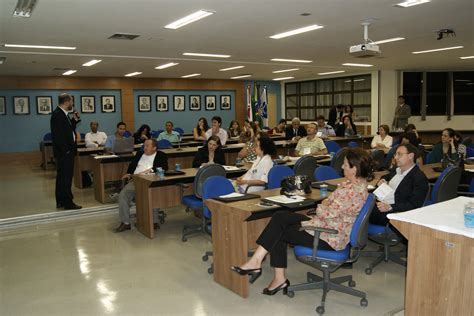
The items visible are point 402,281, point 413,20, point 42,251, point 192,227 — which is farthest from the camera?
point 413,20

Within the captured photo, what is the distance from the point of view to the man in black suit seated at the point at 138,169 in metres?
5.96

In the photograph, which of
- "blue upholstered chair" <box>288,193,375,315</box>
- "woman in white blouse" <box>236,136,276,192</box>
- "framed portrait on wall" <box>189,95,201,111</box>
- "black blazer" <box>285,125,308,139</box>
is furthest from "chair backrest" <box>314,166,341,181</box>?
"framed portrait on wall" <box>189,95,201,111</box>

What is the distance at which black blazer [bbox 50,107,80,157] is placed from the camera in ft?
21.8

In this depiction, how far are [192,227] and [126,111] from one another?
10.6 metres

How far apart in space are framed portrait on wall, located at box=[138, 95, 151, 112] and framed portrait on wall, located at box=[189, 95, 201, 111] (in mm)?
1691

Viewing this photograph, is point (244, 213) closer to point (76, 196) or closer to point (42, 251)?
point (42, 251)

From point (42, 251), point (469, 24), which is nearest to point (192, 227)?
point (42, 251)

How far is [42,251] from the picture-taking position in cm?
517

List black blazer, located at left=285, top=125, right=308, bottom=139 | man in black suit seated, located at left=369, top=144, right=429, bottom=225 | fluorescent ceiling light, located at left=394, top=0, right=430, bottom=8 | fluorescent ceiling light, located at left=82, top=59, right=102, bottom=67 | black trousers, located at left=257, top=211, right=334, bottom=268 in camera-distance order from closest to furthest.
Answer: black trousers, located at left=257, top=211, right=334, bottom=268
man in black suit seated, located at left=369, top=144, right=429, bottom=225
fluorescent ceiling light, located at left=394, top=0, right=430, bottom=8
fluorescent ceiling light, located at left=82, top=59, right=102, bottom=67
black blazer, located at left=285, top=125, right=308, bottom=139

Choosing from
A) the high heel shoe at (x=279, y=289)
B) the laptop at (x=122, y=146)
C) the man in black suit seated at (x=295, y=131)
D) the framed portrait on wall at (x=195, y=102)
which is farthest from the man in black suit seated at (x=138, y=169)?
the framed portrait on wall at (x=195, y=102)

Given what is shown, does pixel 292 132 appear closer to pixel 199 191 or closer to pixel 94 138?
pixel 94 138

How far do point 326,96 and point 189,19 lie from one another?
11761 millimetres

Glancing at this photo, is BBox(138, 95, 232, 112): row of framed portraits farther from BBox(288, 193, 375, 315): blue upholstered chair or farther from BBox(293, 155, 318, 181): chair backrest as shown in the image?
BBox(288, 193, 375, 315): blue upholstered chair

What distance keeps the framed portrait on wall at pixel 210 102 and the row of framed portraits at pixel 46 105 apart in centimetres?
367
